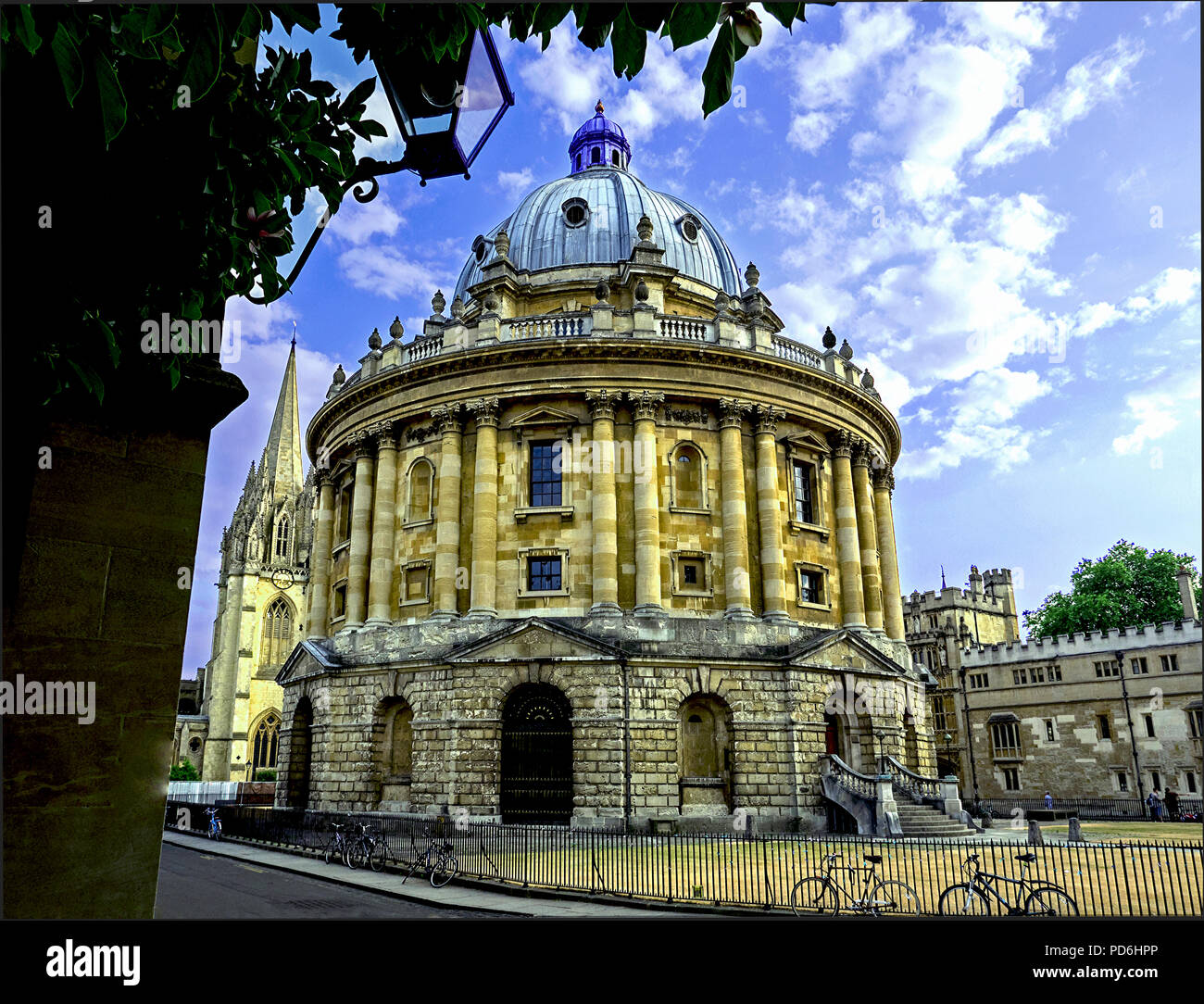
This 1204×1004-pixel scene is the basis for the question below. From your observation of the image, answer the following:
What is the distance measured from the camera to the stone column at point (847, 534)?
33.6 m

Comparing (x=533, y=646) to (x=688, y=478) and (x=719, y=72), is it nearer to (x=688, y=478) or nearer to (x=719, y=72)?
(x=688, y=478)

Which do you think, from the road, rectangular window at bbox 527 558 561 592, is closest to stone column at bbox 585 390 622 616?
rectangular window at bbox 527 558 561 592

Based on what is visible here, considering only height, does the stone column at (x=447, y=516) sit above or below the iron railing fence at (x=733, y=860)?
above

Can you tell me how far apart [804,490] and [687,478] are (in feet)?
17.8

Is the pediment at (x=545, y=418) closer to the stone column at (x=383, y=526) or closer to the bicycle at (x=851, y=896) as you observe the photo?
the stone column at (x=383, y=526)

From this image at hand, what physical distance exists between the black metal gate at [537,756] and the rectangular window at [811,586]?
10.3m

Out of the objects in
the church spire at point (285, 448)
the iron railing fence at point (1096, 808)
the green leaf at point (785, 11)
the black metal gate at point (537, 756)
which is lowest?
the iron railing fence at point (1096, 808)

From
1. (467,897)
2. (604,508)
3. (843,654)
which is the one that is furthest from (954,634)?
(467,897)

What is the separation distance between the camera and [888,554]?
37.3 metres

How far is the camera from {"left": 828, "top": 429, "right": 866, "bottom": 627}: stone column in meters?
33.6

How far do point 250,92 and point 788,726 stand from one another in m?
26.9

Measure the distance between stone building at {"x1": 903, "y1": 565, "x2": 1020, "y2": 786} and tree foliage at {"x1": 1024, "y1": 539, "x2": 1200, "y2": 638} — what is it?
596 cm

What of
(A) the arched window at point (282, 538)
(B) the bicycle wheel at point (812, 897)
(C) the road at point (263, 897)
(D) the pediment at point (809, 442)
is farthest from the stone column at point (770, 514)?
(A) the arched window at point (282, 538)

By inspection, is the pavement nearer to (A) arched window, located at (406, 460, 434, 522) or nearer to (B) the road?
(B) the road
